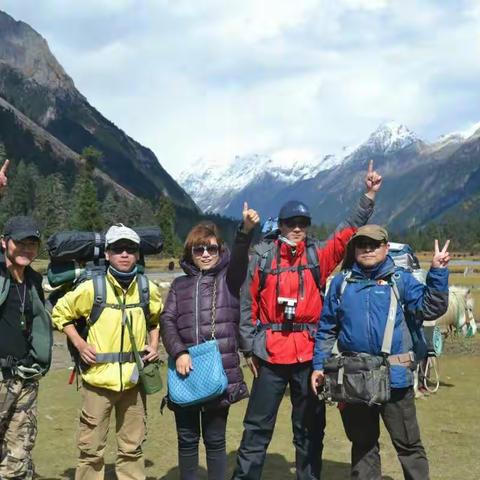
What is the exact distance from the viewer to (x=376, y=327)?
5590 millimetres

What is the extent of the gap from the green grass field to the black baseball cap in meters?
3.31

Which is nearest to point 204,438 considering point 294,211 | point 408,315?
point 408,315

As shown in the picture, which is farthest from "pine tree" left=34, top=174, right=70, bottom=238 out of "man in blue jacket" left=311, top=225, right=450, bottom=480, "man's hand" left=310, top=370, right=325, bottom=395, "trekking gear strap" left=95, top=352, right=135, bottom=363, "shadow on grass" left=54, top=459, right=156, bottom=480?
"man in blue jacket" left=311, top=225, right=450, bottom=480

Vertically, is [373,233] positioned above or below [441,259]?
above

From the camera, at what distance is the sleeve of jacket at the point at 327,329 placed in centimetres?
583

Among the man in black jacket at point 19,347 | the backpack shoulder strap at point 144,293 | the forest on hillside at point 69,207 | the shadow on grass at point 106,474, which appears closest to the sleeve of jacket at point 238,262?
the backpack shoulder strap at point 144,293

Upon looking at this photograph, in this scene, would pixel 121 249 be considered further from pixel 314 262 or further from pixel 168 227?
pixel 168 227

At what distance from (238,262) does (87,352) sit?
5.50 ft

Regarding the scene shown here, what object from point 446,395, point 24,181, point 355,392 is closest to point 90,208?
point 24,181

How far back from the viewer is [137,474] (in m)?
6.07

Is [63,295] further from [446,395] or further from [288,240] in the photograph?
[446,395]

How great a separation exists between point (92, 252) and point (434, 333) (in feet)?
23.1

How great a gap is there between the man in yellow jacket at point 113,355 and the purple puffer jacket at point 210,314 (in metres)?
0.32

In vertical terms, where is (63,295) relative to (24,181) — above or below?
below
